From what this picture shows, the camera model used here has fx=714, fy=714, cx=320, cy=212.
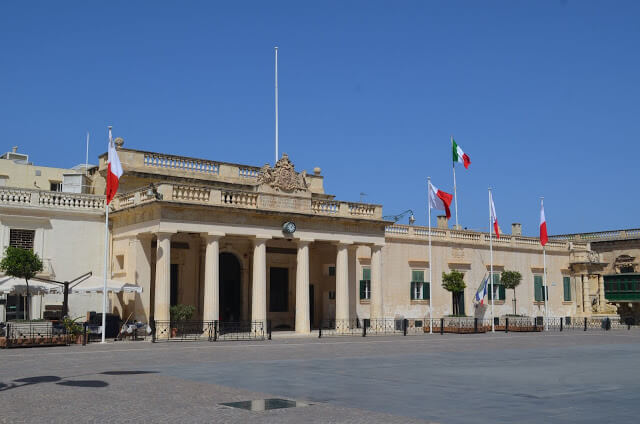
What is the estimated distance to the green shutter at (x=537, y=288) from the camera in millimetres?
49219

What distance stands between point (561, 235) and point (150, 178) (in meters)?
40.4

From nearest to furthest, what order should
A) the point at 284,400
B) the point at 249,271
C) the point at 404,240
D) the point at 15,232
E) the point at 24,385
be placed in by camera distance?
the point at 284,400 → the point at 24,385 → the point at 15,232 → the point at 249,271 → the point at 404,240

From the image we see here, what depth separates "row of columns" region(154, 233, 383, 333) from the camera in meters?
29.9

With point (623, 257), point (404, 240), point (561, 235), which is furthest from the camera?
point (561, 235)

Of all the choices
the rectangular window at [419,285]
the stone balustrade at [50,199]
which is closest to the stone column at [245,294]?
the stone balustrade at [50,199]

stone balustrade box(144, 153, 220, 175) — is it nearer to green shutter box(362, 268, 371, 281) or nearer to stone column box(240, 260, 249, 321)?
stone column box(240, 260, 249, 321)

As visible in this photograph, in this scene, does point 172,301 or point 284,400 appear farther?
point 172,301

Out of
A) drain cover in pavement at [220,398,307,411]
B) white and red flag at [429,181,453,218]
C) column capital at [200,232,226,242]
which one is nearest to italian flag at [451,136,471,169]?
white and red flag at [429,181,453,218]

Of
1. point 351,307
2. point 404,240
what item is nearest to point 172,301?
point 351,307

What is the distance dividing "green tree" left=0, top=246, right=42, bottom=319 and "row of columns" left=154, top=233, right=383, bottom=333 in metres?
4.91

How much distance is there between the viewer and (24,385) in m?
13.2

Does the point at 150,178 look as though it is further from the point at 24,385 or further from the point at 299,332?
the point at 24,385

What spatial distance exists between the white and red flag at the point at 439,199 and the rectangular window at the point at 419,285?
5.31 meters

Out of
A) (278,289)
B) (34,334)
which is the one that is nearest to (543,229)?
(278,289)
